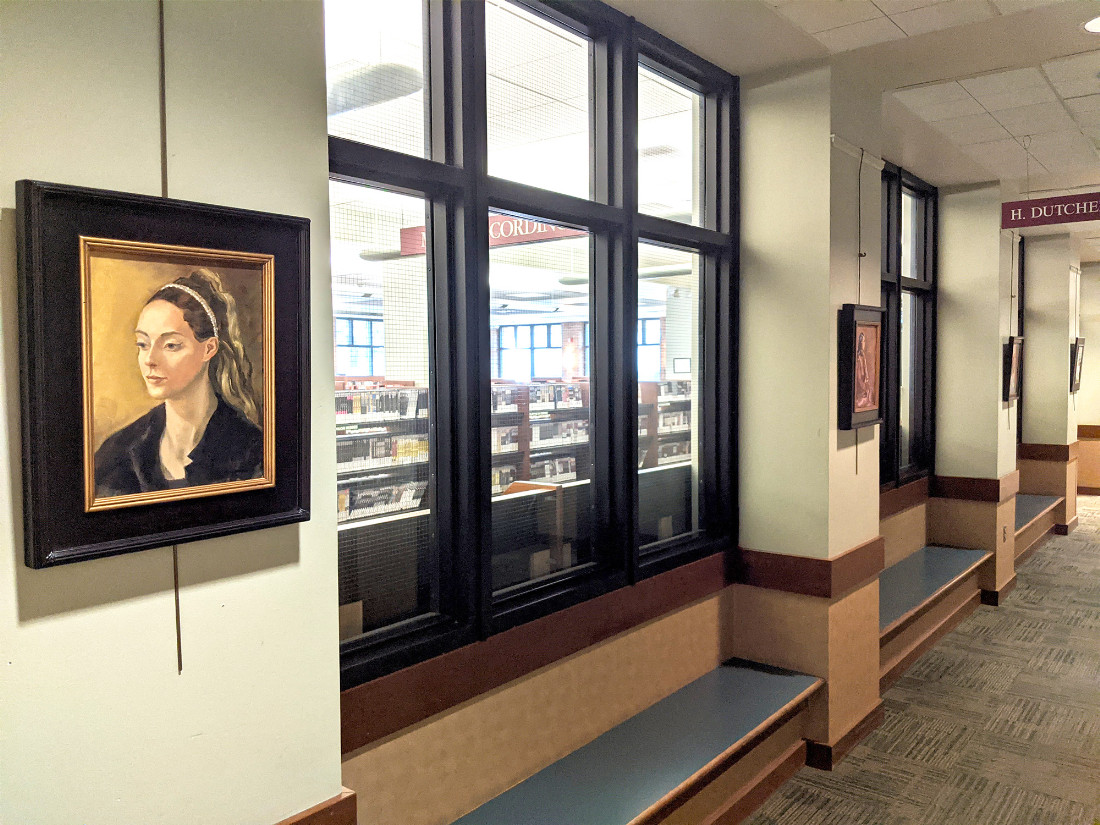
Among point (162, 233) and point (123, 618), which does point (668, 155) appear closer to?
point (162, 233)

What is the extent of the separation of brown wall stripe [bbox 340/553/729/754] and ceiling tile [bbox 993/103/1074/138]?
322cm

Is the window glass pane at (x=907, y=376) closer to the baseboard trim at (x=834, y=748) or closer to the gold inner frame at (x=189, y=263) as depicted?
the baseboard trim at (x=834, y=748)

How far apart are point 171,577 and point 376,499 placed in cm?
95

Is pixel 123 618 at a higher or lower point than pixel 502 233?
lower

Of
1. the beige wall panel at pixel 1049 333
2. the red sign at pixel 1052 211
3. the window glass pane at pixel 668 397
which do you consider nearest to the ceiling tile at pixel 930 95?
the red sign at pixel 1052 211

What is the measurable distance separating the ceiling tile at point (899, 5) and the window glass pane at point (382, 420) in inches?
75.7

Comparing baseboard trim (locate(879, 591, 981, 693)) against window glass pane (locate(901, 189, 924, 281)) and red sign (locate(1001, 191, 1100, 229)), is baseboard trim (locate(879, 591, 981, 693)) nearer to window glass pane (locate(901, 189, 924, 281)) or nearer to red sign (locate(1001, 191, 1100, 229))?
window glass pane (locate(901, 189, 924, 281))

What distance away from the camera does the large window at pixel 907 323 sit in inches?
236

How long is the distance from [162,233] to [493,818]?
2050 millimetres

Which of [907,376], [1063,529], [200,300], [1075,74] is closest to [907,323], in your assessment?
[907,376]

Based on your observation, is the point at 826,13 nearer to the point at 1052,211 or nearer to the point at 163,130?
the point at 163,130

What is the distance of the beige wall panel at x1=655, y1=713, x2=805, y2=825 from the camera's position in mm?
3156

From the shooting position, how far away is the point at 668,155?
3795mm

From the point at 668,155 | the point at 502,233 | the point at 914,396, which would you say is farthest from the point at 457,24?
the point at 914,396
